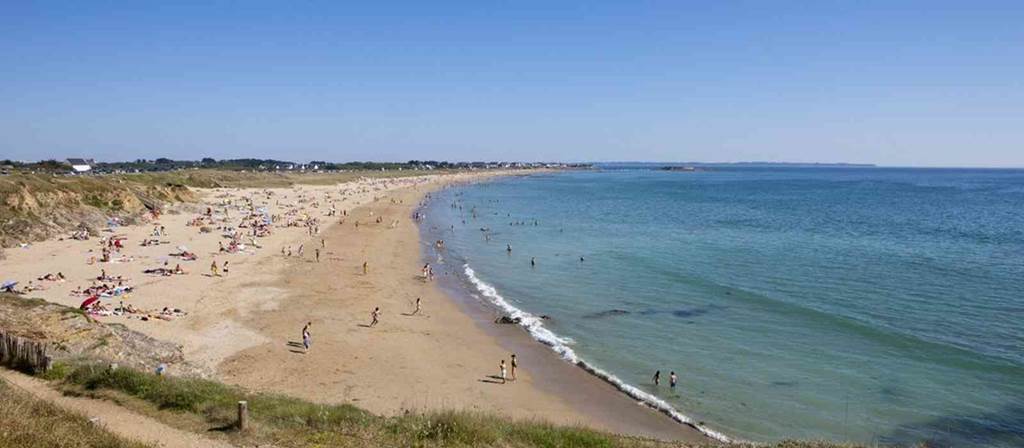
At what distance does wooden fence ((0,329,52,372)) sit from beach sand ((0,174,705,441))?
4.98 metres

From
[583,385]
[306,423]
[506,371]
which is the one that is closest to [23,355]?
[306,423]

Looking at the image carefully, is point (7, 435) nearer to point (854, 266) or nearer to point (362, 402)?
point (362, 402)

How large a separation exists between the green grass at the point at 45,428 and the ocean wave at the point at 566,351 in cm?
1303

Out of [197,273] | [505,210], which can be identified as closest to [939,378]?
A: [197,273]

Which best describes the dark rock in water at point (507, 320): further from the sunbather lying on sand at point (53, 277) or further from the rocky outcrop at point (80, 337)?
the sunbather lying on sand at point (53, 277)

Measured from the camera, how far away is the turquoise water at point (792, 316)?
18.3 meters

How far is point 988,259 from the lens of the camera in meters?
40.7

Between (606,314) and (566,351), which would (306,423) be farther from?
(606,314)

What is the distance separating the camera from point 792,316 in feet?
91.1

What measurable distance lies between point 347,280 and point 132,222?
1057 inches

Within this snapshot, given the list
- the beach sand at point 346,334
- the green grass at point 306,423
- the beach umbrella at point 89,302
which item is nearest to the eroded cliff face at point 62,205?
the beach sand at point 346,334

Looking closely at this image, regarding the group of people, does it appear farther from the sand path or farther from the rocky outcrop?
the sand path

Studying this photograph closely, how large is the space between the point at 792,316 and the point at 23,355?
87.4ft

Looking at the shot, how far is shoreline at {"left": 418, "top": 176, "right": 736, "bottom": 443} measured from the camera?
17234 millimetres
